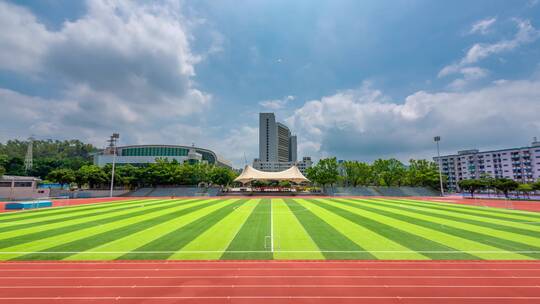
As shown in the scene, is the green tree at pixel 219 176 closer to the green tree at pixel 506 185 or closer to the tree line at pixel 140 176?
the tree line at pixel 140 176

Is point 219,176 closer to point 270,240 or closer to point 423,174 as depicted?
point 423,174

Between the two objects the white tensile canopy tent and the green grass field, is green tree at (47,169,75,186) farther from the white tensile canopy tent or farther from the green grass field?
the green grass field

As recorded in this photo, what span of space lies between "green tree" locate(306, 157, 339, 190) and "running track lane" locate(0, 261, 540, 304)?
2379 inches

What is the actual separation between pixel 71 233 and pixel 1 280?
27.0 ft

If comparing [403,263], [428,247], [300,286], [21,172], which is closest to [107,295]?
[300,286]

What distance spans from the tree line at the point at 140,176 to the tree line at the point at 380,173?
28390 mm

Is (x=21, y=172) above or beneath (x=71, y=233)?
above

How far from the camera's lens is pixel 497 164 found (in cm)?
11100

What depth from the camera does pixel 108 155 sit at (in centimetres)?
9800

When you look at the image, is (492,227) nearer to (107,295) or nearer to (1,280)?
(107,295)

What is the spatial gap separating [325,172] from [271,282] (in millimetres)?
64471

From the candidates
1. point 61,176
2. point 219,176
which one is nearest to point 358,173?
point 219,176

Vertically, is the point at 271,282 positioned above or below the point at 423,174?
below

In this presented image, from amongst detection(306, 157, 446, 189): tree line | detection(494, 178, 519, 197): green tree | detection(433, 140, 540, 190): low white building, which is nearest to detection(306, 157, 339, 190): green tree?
detection(306, 157, 446, 189): tree line
